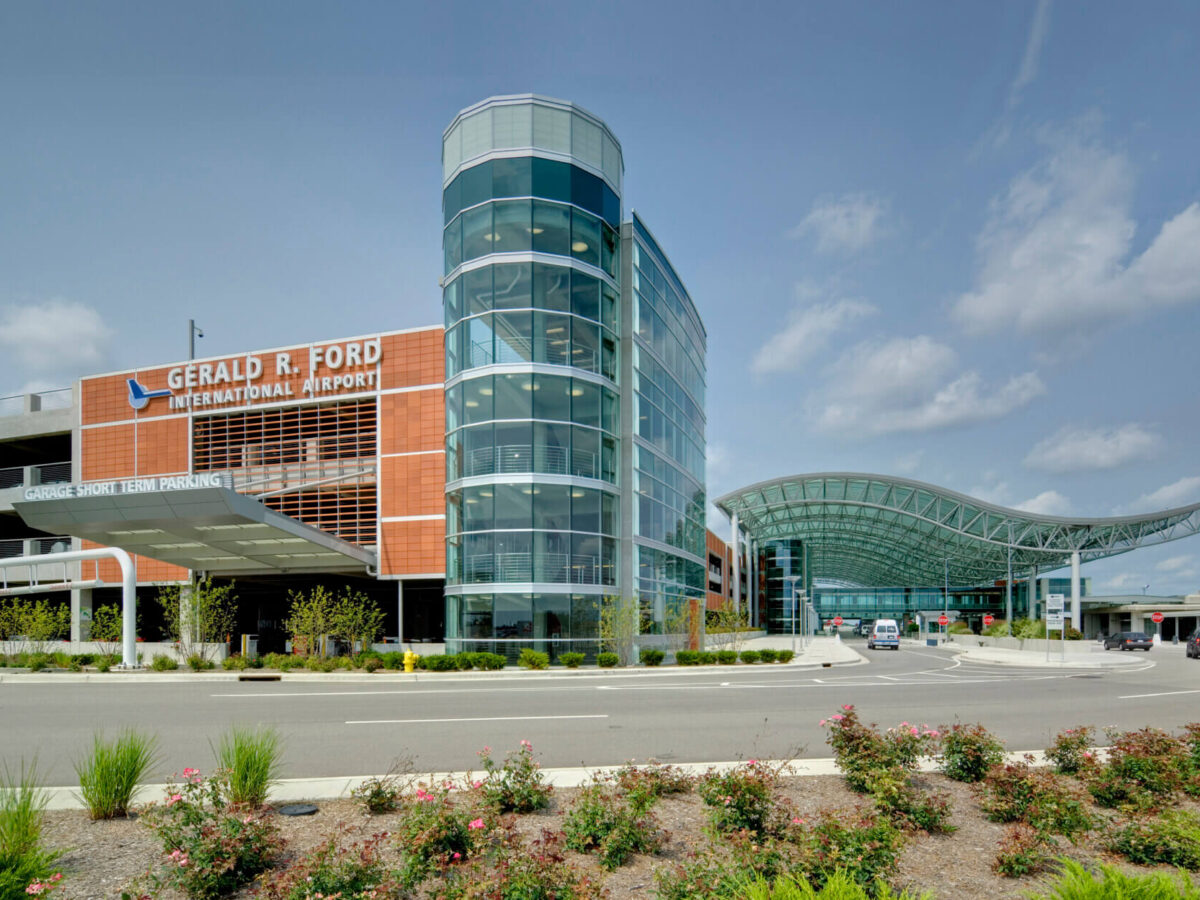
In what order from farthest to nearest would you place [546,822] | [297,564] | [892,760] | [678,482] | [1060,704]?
1. [678,482]
2. [297,564]
3. [1060,704]
4. [892,760]
5. [546,822]

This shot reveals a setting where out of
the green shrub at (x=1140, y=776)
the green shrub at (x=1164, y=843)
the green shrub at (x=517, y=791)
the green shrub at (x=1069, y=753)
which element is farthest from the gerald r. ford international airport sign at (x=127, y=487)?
the green shrub at (x=1164, y=843)

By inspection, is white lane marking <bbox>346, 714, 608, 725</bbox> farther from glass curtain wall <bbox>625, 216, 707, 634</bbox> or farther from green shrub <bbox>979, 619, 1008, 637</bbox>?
green shrub <bbox>979, 619, 1008, 637</bbox>

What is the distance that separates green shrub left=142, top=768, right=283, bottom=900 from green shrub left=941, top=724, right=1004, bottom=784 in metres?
6.75

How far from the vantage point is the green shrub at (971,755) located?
8.57 metres

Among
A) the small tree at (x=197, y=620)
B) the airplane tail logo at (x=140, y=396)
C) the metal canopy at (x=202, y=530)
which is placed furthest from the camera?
the airplane tail logo at (x=140, y=396)

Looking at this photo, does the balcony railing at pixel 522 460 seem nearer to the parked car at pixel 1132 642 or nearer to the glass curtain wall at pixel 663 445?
the glass curtain wall at pixel 663 445

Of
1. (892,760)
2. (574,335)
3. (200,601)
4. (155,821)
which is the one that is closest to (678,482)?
(574,335)

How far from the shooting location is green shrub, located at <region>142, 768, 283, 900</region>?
545 cm

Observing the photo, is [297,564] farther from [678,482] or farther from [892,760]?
[892,760]

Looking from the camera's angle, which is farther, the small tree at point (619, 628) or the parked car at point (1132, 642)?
A: the parked car at point (1132, 642)

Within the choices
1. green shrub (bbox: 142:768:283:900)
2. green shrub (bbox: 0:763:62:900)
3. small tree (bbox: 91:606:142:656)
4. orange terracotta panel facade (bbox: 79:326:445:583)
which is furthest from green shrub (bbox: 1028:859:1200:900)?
small tree (bbox: 91:606:142:656)

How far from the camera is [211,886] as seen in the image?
5453 millimetres

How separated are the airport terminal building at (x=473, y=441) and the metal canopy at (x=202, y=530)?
0.11 meters

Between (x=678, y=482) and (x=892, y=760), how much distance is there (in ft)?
104
